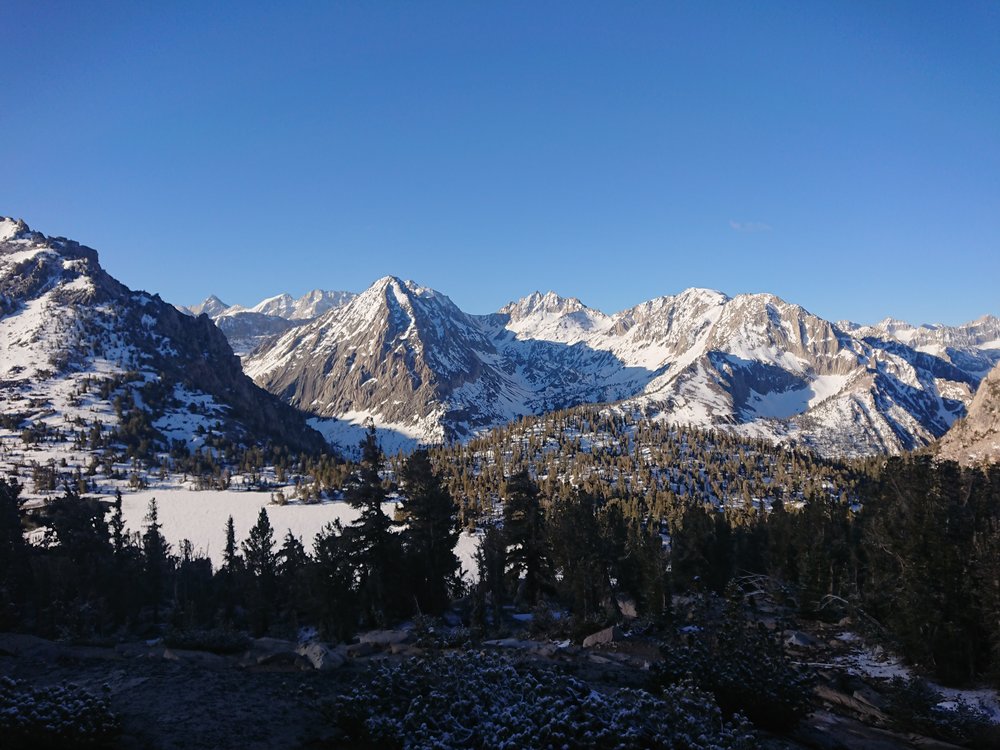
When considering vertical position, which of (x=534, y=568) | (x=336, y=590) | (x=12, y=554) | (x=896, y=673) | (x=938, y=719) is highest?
(x=12, y=554)

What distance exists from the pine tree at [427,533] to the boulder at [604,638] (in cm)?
1665

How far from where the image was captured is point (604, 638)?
879 inches

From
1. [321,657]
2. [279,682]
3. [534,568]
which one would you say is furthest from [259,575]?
[279,682]

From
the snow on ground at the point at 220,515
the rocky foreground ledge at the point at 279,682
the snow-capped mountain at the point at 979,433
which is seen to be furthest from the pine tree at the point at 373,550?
the snow-capped mountain at the point at 979,433

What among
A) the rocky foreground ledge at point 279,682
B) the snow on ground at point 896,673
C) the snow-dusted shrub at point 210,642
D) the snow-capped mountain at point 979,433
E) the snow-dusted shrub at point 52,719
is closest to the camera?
the snow-dusted shrub at point 52,719

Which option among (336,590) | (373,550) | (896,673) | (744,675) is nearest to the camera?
(744,675)

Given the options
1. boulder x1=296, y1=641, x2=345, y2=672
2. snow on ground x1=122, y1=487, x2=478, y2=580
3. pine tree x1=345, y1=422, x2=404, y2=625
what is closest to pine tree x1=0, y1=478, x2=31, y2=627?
pine tree x1=345, y1=422, x2=404, y2=625

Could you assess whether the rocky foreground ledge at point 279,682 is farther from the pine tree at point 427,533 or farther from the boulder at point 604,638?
the pine tree at point 427,533

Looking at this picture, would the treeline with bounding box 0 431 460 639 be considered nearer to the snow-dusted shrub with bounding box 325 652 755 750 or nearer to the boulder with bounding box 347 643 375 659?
the boulder with bounding box 347 643 375 659

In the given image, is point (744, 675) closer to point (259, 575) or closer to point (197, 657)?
point (197, 657)

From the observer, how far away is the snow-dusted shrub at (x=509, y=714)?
1048cm

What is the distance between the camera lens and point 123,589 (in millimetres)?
49406

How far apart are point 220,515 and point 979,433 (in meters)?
199

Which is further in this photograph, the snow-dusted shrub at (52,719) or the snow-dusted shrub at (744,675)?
the snow-dusted shrub at (744,675)
